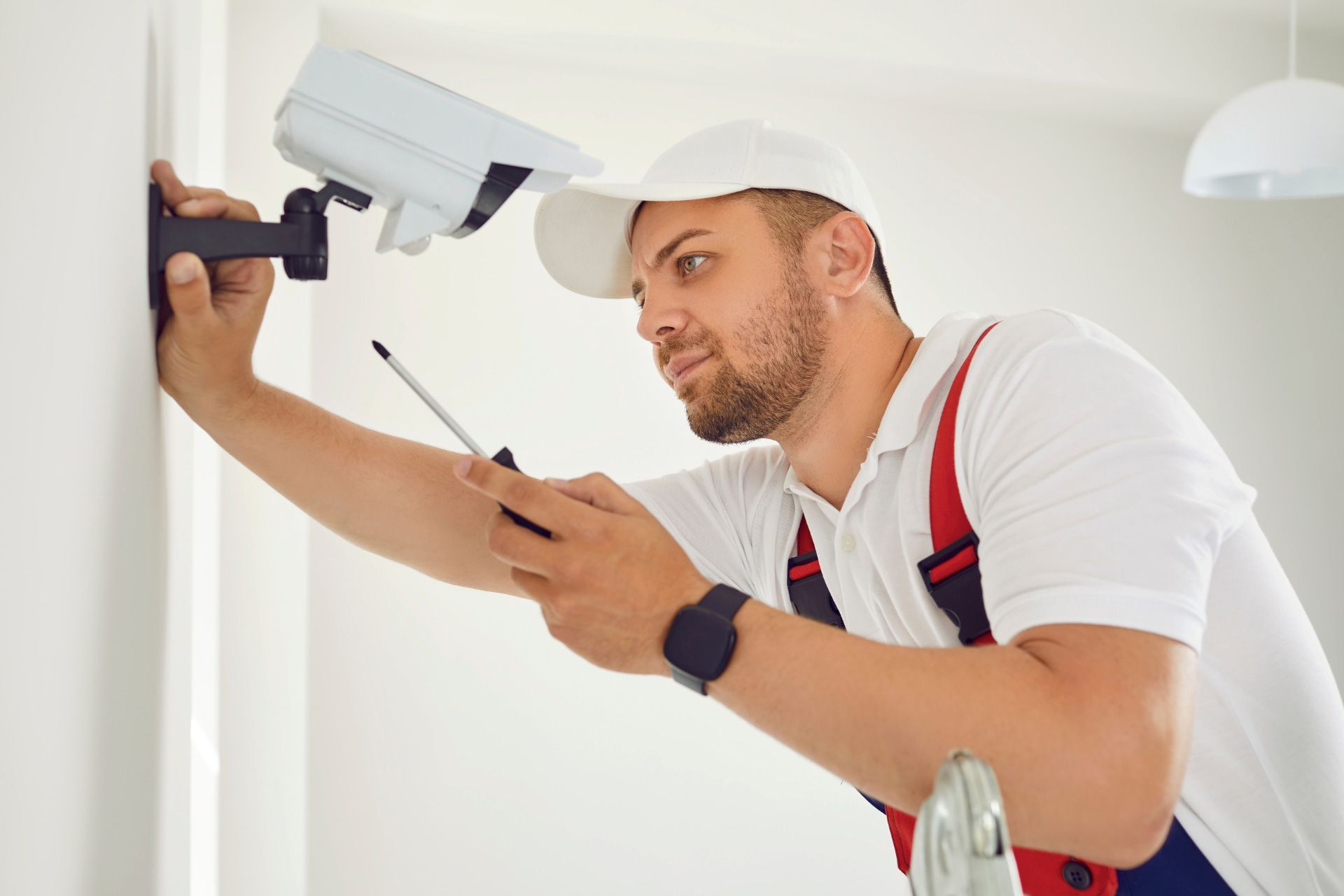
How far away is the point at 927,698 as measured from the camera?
839 millimetres

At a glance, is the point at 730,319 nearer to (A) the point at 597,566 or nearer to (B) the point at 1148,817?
(A) the point at 597,566

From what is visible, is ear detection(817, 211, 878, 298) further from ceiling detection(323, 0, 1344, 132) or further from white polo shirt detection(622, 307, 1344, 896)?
ceiling detection(323, 0, 1344, 132)

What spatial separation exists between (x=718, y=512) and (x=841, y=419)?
0.75ft

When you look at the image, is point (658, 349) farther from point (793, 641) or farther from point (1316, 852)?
point (1316, 852)

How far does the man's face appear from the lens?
1.43 m

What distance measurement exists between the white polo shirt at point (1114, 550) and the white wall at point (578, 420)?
164cm

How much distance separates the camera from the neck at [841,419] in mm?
1436

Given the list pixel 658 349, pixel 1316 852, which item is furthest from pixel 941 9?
pixel 1316 852

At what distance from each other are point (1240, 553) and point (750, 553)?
2.10ft

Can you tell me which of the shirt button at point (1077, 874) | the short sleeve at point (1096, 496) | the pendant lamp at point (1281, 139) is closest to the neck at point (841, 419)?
the short sleeve at point (1096, 496)

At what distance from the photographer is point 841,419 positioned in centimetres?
145

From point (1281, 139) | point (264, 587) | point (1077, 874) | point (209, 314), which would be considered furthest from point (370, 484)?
point (1281, 139)

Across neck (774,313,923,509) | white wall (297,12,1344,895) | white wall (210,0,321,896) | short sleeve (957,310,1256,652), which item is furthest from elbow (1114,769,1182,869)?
white wall (297,12,1344,895)

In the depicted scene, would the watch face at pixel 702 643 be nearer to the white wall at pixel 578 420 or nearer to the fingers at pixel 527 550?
the fingers at pixel 527 550
